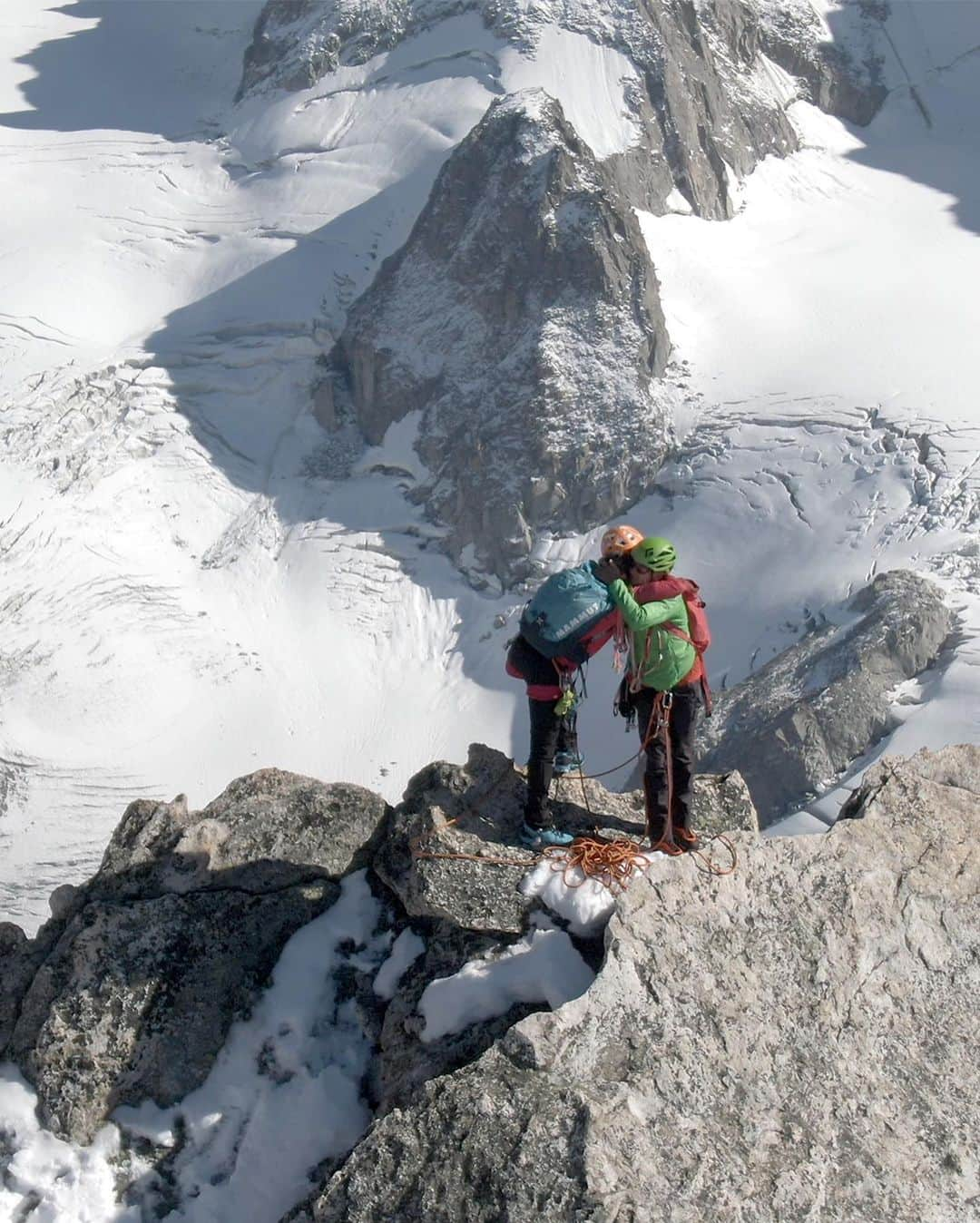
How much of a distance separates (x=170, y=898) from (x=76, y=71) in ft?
464

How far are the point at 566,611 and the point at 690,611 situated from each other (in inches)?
36.3

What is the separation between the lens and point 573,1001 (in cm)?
716

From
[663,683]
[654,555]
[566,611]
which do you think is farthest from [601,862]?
[654,555]

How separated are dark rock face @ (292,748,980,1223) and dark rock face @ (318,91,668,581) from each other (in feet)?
252

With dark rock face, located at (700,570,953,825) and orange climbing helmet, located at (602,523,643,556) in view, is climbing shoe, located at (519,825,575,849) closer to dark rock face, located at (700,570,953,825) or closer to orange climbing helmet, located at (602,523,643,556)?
orange climbing helmet, located at (602,523,643,556)

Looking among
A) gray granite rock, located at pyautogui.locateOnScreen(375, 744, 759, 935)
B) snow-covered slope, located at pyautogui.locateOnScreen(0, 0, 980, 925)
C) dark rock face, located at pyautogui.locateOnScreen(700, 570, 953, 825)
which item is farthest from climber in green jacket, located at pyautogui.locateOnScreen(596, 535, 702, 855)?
snow-covered slope, located at pyautogui.locateOnScreen(0, 0, 980, 925)

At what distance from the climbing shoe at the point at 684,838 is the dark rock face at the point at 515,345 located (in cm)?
7564

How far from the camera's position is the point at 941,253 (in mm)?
104188

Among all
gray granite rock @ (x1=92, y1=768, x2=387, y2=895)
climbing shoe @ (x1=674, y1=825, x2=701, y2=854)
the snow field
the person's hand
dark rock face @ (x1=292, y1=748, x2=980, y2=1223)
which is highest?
the person's hand

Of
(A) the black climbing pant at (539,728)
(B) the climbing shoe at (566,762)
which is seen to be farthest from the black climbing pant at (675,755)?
(B) the climbing shoe at (566,762)

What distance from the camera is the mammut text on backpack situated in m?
9.13

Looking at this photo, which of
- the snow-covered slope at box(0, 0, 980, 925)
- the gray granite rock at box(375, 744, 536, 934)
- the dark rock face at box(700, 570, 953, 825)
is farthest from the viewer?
the snow-covered slope at box(0, 0, 980, 925)

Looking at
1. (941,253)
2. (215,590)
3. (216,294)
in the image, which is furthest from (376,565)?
(941,253)

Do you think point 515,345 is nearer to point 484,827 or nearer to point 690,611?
point 690,611
